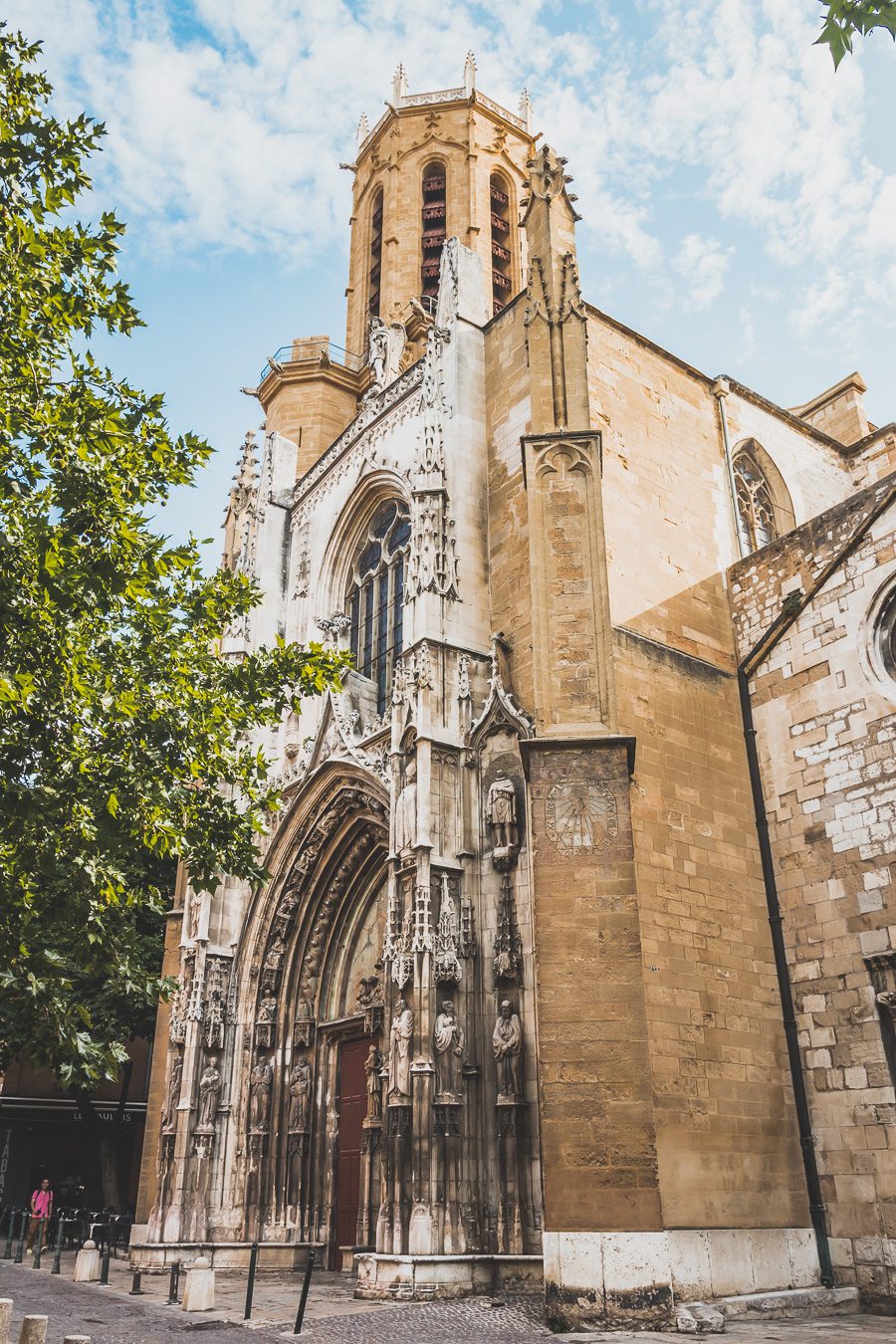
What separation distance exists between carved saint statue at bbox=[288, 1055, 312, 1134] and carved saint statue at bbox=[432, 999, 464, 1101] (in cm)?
535

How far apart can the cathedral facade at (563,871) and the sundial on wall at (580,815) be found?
27 millimetres

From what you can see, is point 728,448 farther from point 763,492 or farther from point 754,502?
point 763,492

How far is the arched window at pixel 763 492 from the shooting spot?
1792 cm

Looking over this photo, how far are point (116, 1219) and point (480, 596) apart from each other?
12.5m

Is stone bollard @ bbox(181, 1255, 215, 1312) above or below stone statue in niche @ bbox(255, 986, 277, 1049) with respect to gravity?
below

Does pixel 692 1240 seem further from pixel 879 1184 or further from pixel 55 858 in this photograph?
pixel 55 858

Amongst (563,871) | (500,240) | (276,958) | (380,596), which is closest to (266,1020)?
(276,958)

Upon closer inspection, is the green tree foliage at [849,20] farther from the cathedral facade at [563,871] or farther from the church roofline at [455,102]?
the church roofline at [455,102]

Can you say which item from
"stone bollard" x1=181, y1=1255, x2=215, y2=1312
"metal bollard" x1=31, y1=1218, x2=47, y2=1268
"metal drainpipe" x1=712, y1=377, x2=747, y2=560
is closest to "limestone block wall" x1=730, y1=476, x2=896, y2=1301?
"metal drainpipe" x1=712, y1=377, x2=747, y2=560

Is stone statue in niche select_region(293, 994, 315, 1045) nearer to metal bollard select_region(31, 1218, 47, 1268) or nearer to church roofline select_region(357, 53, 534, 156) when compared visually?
metal bollard select_region(31, 1218, 47, 1268)

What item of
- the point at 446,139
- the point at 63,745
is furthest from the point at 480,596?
the point at 446,139

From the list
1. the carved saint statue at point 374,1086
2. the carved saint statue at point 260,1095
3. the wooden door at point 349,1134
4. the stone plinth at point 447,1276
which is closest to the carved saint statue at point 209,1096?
the carved saint statue at point 260,1095

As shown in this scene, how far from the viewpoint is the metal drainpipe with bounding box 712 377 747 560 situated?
16.3 m

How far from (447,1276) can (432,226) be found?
2410cm
